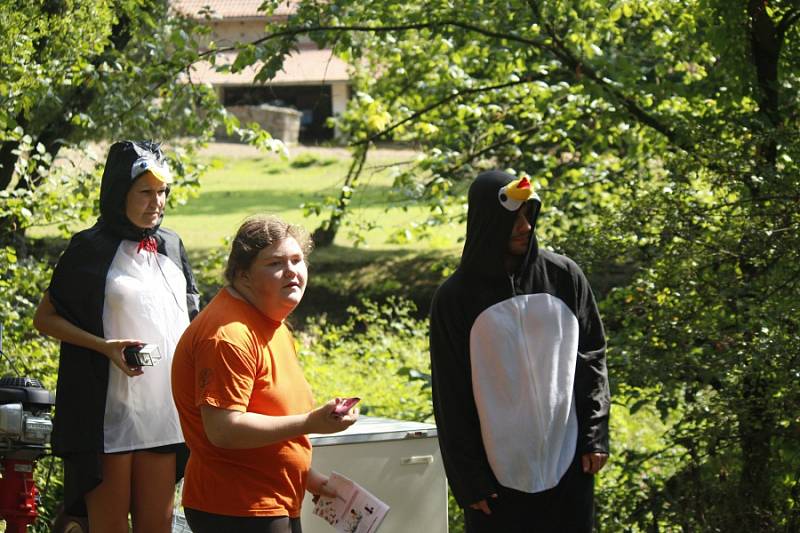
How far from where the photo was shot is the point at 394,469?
13.8 feet

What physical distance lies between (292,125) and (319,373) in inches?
907

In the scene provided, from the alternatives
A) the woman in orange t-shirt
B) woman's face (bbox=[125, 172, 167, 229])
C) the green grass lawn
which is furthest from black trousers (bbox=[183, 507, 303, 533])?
the green grass lawn

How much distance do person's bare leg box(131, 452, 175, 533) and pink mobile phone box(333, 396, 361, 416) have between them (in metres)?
1.22

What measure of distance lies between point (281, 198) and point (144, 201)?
19.7 meters

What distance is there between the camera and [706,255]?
560 cm

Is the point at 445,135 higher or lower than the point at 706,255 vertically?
higher

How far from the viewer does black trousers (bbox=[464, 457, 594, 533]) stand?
3.50 meters

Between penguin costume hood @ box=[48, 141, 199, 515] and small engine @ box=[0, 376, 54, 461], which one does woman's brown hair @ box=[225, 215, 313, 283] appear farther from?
small engine @ box=[0, 376, 54, 461]

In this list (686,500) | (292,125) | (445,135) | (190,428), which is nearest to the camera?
(190,428)

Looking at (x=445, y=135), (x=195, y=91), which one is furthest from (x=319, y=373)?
(x=195, y=91)

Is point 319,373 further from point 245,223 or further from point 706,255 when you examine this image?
point 245,223

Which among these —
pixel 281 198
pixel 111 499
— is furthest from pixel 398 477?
pixel 281 198

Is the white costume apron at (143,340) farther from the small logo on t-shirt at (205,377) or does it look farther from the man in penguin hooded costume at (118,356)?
the small logo on t-shirt at (205,377)

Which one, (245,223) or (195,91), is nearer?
(245,223)
